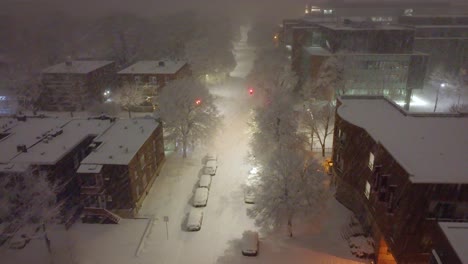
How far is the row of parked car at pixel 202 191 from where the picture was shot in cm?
2911

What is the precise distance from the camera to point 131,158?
30.0m

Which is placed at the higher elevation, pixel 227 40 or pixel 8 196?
pixel 227 40

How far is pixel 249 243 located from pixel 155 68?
4255 cm

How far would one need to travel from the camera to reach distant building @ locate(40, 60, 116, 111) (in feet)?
196

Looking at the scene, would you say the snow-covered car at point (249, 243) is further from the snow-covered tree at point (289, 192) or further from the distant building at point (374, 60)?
the distant building at point (374, 60)

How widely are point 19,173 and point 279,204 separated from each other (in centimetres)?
2120

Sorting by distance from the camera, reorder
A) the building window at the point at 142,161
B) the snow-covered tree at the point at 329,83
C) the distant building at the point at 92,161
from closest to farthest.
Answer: the distant building at the point at 92,161 → the building window at the point at 142,161 → the snow-covered tree at the point at 329,83

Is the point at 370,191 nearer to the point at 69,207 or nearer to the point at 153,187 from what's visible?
the point at 153,187

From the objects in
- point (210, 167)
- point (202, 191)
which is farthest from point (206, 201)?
point (210, 167)

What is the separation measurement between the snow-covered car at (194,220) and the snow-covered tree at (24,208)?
33.8ft

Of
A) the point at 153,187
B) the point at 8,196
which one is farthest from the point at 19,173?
the point at 153,187

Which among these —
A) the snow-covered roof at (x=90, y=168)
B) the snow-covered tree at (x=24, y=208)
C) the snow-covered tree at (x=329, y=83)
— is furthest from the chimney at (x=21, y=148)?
the snow-covered tree at (x=329, y=83)

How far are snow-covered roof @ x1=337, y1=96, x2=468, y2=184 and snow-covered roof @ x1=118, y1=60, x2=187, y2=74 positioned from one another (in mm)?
34452

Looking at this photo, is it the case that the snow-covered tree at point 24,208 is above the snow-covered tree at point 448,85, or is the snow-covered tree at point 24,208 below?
below
